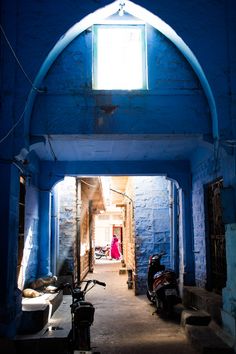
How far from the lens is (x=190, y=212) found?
932 centimetres

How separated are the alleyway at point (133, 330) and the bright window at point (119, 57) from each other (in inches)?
170

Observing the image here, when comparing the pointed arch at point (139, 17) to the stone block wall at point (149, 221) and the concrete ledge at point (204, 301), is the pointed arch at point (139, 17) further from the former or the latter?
the stone block wall at point (149, 221)

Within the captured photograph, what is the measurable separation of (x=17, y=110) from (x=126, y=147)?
3.16 metres

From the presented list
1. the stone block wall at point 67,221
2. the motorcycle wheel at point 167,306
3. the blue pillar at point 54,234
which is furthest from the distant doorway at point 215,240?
the stone block wall at point 67,221

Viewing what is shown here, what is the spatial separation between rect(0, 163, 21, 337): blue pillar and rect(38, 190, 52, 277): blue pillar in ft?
11.8

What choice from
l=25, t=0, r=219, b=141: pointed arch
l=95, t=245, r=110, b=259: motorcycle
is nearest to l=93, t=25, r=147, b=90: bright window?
l=25, t=0, r=219, b=141: pointed arch

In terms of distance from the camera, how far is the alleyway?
19.9 feet

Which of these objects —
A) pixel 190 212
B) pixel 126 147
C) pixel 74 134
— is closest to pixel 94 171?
pixel 126 147

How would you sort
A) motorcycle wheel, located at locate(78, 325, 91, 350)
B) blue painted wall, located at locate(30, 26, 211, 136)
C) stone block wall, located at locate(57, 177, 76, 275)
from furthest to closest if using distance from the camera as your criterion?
stone block wall, located at locate(57, 177, 76, 275) < blue painted wall, located at locate(30, 26, 211, 136) < motorcycle wheel, located at locate(78, 325, 91, 350)

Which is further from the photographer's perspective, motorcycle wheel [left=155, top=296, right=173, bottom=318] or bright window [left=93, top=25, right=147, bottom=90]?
motorcycle wheel [left=155, top=296, right=173, bottom=318]

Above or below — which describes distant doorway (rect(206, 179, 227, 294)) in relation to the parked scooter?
above

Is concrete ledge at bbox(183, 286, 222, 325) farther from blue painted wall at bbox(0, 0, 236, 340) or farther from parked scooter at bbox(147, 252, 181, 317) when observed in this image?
blue painted wall at bbox(0, 0, 236, 340)

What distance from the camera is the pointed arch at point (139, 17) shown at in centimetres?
584

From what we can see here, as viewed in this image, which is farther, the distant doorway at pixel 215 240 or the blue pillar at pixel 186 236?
the blue pillar at pixel 186 236
